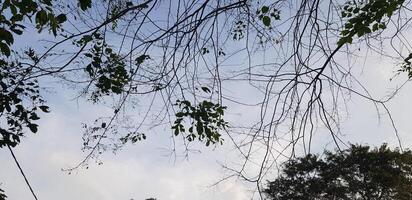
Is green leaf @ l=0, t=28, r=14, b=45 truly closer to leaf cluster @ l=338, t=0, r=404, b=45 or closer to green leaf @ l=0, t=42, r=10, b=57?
green leaf @ l=0, t=42, r=10, b=57

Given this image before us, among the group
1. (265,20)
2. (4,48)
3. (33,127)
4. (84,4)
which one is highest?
(265,20)

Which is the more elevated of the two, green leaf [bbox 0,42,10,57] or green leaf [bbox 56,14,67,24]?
green leaf [bbox 56,14,67,24]

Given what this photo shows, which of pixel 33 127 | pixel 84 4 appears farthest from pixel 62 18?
pixel 33 127

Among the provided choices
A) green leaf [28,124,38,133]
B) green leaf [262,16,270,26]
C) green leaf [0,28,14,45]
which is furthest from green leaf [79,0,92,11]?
green leaf [28,124,38,133]

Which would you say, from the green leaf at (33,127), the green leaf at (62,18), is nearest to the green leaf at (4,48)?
the green leaf at (62,18)

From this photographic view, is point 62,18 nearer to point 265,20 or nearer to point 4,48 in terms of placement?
point 4,48

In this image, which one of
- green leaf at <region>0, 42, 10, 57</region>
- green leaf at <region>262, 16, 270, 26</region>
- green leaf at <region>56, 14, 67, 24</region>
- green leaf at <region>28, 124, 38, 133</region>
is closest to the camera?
green leaf at <region>0, 42, 10, 57</region>

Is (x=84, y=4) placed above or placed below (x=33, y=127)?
below

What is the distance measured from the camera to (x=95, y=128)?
3.90 meters

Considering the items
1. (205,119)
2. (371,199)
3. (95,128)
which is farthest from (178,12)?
(371,199)

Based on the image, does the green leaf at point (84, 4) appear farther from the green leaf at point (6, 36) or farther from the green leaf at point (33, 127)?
the green leaf at point (33, 127)

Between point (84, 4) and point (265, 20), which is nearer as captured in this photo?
point (84, 4)

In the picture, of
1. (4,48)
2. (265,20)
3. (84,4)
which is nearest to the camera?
(4,48)

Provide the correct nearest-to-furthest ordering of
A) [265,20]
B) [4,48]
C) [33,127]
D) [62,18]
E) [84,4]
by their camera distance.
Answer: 1. [4,48]
2. [84,4]
3. [62,18]
4. [265,20]
5. [33,127]
